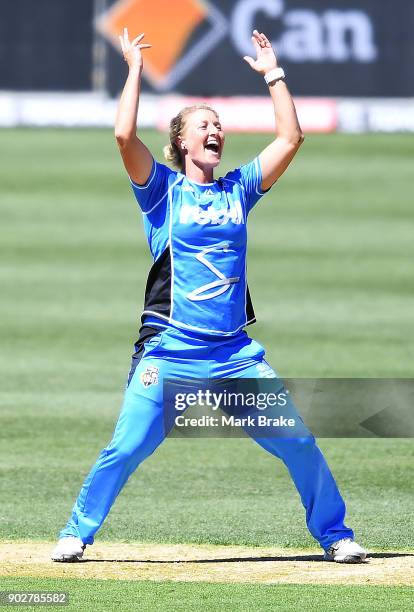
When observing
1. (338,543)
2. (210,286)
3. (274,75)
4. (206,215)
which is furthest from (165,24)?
(338,543)

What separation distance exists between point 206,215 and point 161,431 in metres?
0.99

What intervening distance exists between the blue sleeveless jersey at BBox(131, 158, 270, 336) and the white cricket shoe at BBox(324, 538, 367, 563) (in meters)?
1.09

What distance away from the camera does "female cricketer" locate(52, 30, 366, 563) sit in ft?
20.6

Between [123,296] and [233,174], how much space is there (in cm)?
892

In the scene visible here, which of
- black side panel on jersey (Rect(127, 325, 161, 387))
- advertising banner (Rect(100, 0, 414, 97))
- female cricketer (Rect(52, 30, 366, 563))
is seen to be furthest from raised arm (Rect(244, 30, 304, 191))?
advertising banner (Rect(100, 0, 414, 97))

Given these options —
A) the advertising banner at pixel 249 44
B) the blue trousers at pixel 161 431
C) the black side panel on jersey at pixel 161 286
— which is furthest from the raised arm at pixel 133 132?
the advertising banner at pixel 249 44

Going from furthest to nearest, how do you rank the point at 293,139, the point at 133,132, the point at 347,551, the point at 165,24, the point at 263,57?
the point at 165,24 < the point at 263,57 < the point at 293,139 < the point at 347,551 < the point at 133,132

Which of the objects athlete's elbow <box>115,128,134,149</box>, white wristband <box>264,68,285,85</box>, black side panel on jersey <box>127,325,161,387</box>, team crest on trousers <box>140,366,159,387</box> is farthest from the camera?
white wristband <box>264,68,285,85</box>

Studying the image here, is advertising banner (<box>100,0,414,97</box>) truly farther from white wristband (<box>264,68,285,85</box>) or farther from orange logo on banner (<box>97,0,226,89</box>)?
white wristband (<box>264,68,285,85</box>)

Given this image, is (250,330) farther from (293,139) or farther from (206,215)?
(206,215)

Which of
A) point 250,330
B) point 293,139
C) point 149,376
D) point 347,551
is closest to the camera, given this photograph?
point 149,376

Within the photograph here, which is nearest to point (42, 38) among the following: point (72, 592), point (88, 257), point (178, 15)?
point (178, 15)

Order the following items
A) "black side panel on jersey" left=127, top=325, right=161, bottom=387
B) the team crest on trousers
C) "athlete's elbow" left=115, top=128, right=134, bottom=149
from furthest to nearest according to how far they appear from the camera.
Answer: "black side panel on jersey" left=127, top=325, right=161, bottom=387 < the team crest on trousers < "athlete's elbow" left=115, top=128, right=134, bottom=149

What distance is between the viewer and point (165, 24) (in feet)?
84.8
